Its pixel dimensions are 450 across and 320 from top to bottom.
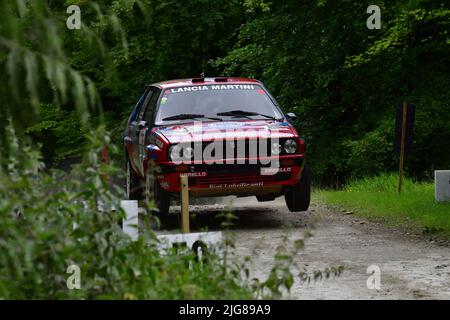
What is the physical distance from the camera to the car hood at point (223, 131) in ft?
41.2

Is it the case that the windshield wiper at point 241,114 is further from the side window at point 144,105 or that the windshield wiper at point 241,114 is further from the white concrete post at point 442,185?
the white concrete post at point 442,185

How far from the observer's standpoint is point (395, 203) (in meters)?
15.7

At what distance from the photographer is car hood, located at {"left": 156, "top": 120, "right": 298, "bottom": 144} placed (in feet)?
41.2

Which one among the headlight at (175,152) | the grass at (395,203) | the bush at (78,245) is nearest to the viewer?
the bush at (78,245)

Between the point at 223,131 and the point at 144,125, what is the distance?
1.79 meters

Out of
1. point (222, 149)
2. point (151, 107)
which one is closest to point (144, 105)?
point (151, 107)

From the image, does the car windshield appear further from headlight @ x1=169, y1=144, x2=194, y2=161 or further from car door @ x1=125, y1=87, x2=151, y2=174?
headlight @ x1=169, y1=144, x2=194, y2=161

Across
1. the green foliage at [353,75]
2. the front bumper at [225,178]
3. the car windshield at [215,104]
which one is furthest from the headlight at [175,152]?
the green foliage at [353,75]

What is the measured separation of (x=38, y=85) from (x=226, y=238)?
5.70 ft

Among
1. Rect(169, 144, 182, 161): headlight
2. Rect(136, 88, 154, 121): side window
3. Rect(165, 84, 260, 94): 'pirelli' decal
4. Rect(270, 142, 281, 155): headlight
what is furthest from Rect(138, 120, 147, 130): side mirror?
Rect(270, 142, 281, 155): headlight

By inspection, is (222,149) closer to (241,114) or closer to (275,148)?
(275,148)

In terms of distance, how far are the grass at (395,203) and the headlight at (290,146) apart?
1.83 metres

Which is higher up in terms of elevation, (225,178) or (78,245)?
(78,245)
